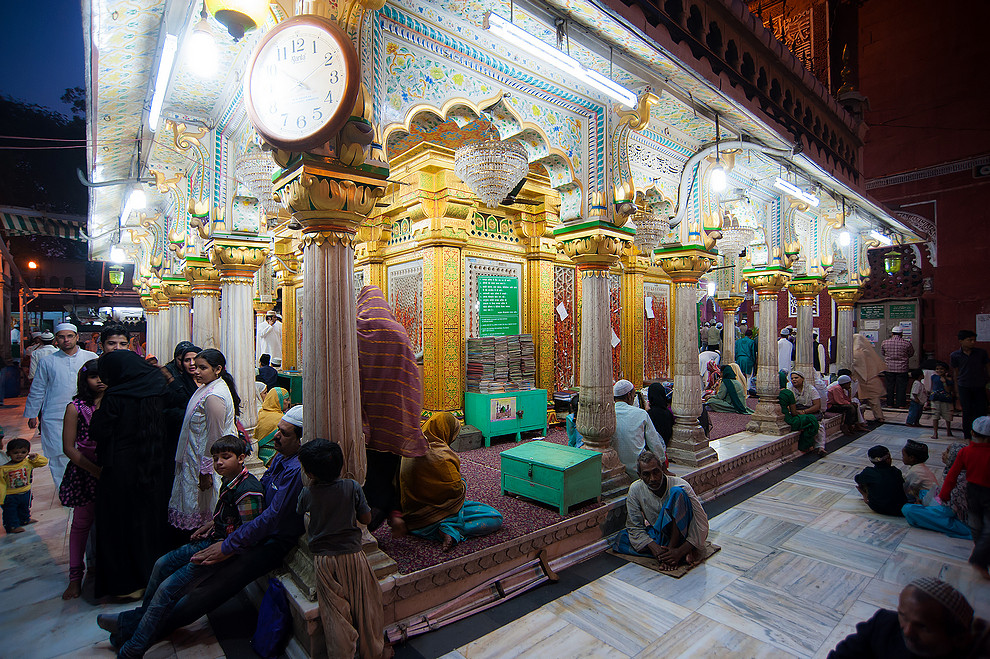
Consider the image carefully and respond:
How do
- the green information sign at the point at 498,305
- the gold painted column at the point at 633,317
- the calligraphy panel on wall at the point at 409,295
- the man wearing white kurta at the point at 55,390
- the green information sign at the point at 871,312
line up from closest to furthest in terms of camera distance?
the man wearing white kurta at the point at 55,390 < the calligraphy panel on wall at the point at 409,295 < the green information sign at the point at 498,305 < the gold painted column at the point at 633,317 < the green information sign at the point at 871,312

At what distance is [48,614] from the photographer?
10.1 ft

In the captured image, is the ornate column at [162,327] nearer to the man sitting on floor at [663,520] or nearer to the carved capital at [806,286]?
the man sitting on floor at [663,520]

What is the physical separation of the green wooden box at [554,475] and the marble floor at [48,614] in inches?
100

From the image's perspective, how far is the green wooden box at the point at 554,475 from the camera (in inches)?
161

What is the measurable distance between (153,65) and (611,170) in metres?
4.47

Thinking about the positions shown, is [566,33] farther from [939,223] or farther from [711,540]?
[939,223]

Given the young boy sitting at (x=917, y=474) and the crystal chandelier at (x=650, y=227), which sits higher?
the crystal chandelier at (x=650, y=227)

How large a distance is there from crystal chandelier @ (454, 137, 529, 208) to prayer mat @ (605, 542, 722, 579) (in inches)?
148

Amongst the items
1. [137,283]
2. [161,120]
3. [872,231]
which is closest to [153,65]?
[161,120]

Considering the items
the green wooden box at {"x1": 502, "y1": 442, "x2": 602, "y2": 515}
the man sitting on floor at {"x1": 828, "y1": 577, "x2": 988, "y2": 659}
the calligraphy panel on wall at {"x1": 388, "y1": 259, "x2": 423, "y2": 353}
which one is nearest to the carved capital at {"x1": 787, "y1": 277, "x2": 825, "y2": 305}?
the green wooden box at {"x1": 502, "y1": 442, "x2": 602, "y2": 515}

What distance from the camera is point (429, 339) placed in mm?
6668

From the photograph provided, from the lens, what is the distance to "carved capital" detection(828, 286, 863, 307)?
35.6 feet

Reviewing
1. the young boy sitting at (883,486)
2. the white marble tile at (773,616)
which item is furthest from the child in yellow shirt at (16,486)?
the young boy sitting at (883,486)

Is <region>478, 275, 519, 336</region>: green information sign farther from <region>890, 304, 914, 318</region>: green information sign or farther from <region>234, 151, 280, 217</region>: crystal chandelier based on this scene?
<region>890, 304, 914, 318</region>: green information sign
